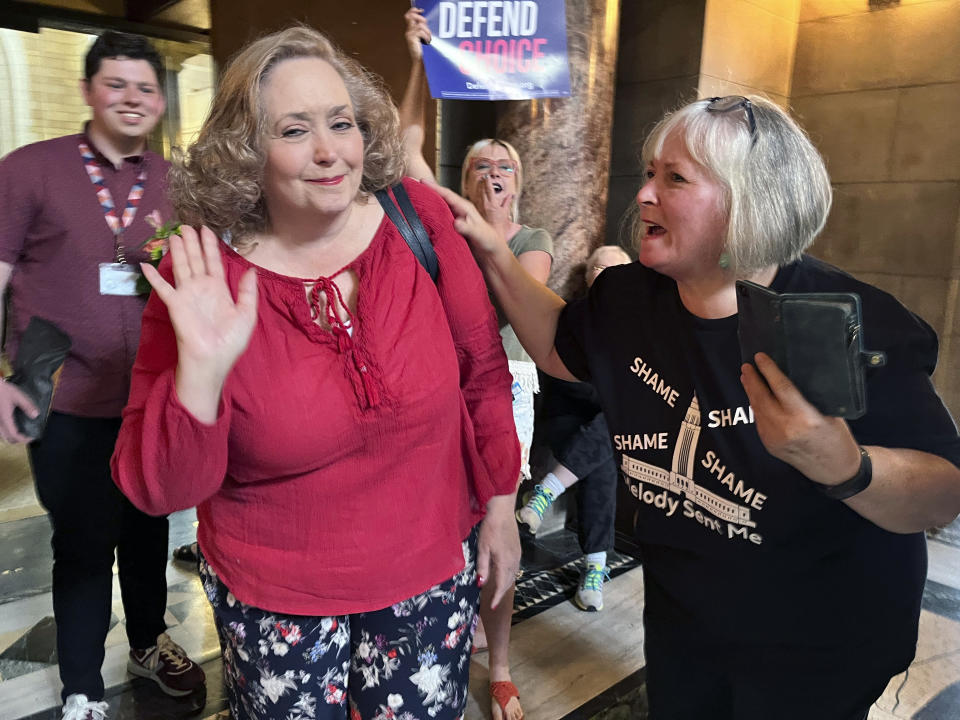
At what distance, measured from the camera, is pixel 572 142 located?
10.8 feet

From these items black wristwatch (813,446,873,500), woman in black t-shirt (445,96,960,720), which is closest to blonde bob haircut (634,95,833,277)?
woman in black t-shirt (445,96,960,720)

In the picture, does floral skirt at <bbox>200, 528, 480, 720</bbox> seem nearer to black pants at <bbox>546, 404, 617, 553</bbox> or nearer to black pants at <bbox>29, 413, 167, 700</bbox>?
black pants at <bbox>29, 413, 167, 700</bbox>

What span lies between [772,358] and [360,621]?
0.93 m

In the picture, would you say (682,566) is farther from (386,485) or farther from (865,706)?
(386,485)

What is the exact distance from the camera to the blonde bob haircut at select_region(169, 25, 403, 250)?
132cm

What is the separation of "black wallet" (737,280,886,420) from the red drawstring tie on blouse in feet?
2.26

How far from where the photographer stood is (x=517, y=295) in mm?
1765

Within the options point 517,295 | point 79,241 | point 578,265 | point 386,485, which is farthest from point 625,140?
point 386,485

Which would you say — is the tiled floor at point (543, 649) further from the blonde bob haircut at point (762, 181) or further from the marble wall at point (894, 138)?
the blonde bob haircut at point (762, 181)

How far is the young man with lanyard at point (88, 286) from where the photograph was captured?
2016 mm

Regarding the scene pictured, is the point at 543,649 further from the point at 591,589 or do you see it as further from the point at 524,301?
the point at 524,301

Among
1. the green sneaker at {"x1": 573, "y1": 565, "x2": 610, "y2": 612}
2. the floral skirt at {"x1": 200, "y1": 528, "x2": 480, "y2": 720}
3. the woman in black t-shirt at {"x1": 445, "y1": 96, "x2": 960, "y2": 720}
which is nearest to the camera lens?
the woman in black t-shirt at {"x1": 445, "y1": 96, "x2": 960, "y2": 720}

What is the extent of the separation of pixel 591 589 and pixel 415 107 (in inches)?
83.7

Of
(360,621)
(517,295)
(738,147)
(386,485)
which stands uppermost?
(738,147)
